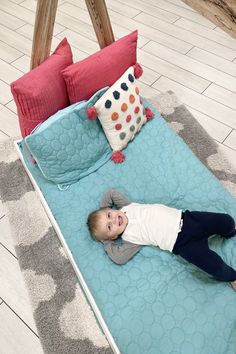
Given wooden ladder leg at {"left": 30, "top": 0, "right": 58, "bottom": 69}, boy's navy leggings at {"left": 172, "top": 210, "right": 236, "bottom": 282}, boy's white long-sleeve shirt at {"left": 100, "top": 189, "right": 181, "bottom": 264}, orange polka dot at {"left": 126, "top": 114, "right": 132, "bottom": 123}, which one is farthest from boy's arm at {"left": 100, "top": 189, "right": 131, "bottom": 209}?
wooden ladder leg at {"left": 30, "top": 0, "right": 58, "bottom": 69}

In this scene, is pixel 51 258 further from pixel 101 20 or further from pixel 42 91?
pixel 101 20

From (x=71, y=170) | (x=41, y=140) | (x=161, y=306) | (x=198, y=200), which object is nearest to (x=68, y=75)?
(x=41, y=140)

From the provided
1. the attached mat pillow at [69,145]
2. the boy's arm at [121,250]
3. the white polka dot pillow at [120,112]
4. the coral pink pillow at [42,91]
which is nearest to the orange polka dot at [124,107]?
the white polka dot pillow at [120,112]

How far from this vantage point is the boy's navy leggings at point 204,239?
1.30 meters

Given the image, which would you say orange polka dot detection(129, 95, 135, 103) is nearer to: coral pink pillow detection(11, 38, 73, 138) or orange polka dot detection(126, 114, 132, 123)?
orange polka dot detection(126, 114, 132, 123)

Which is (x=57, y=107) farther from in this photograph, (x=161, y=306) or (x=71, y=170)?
(x=161, y=306)

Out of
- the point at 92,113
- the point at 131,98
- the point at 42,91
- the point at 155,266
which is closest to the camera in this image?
the point at 155,266

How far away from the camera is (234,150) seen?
80.4 inches

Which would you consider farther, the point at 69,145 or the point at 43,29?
the point at 69,145

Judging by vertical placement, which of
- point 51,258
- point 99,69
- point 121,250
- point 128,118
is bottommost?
point 51,258

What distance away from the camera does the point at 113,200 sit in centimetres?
155

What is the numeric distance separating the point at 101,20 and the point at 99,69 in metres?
0.24

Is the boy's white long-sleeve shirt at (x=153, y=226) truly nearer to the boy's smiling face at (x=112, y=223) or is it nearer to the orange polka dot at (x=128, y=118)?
the boy's smiling face at (x=112, y=223)

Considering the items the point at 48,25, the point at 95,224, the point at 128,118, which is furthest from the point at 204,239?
the point at 48,25
